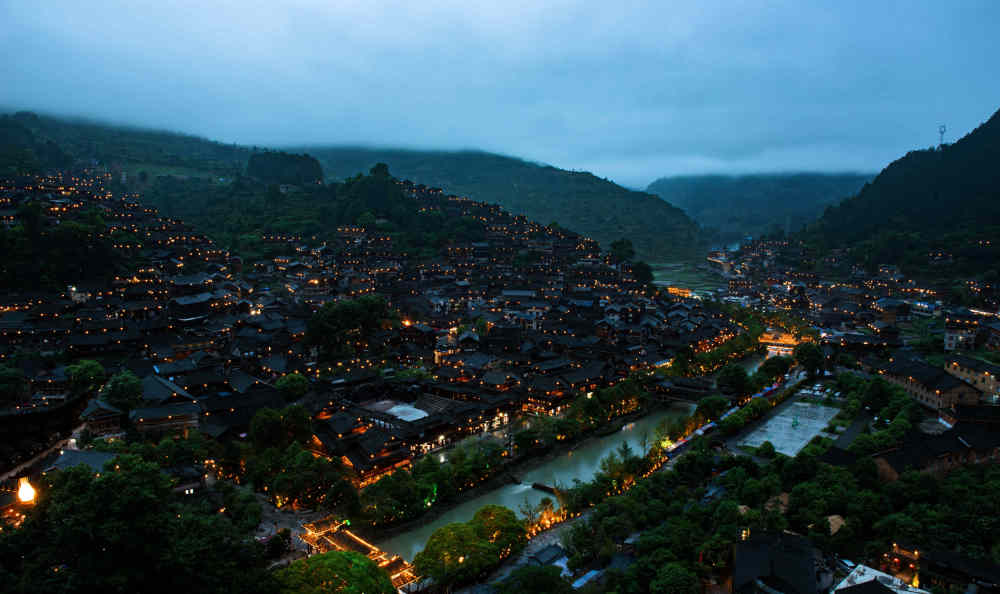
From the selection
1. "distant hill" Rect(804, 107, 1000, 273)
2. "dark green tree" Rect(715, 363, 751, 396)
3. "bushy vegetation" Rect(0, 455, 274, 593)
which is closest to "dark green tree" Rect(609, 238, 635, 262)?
"distant hill" Rect(804, 107, 1000, 273)

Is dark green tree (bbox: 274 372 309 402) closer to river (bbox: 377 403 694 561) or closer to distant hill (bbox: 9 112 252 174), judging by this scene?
river (bbox: 377 403 694 561)

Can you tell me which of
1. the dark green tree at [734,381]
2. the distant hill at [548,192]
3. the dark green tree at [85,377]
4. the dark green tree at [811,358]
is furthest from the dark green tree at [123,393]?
the distant hill at [548,192]

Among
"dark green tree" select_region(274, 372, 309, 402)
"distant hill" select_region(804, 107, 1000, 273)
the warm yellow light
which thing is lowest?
"dark green tree" select_region(274, 372, 309, 402)

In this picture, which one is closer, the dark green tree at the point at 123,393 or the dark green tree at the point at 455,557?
the dark green tree at the point at 455,557

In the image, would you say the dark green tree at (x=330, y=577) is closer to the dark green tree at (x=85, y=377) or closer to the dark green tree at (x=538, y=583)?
the dark green tree at (x=538, y=583)

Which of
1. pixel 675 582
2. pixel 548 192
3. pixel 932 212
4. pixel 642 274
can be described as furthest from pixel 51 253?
pixel 548 192

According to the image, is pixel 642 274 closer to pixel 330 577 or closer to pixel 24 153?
pixel 330 577
